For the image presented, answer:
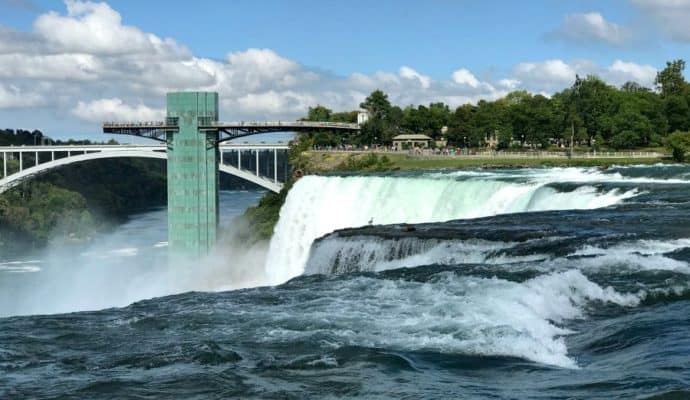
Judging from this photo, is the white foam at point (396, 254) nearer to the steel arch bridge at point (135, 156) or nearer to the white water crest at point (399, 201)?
the white water crest at point (399, 201)

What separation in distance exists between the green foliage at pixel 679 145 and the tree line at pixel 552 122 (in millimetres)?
5126

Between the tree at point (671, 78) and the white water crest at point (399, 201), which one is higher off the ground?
the tree at point (671, 78)

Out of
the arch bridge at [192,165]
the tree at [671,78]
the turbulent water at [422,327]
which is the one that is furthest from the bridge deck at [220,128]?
the tree at [671,78]

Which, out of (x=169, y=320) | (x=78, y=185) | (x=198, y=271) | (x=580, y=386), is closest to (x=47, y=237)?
(x=78, y=185)

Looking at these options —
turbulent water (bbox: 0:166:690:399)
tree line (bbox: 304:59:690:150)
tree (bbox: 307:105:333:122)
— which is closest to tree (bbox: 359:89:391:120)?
tree line (bbox: 304:59:690:150)

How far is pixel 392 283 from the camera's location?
13.4 m

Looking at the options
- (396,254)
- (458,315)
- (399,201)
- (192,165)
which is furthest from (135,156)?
(458,315)

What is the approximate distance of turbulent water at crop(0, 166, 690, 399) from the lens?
8797 millimetres

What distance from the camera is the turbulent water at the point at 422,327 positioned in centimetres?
880

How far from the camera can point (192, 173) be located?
130 feet

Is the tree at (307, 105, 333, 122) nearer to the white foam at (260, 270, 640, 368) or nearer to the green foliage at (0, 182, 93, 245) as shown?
the green foliage at (0, 182, 93, 245)

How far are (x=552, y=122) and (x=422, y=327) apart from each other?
4762cm

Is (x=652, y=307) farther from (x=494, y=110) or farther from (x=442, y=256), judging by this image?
(x=494, y=110)

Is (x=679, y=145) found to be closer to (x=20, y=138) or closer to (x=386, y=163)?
(x=386, y=163)
